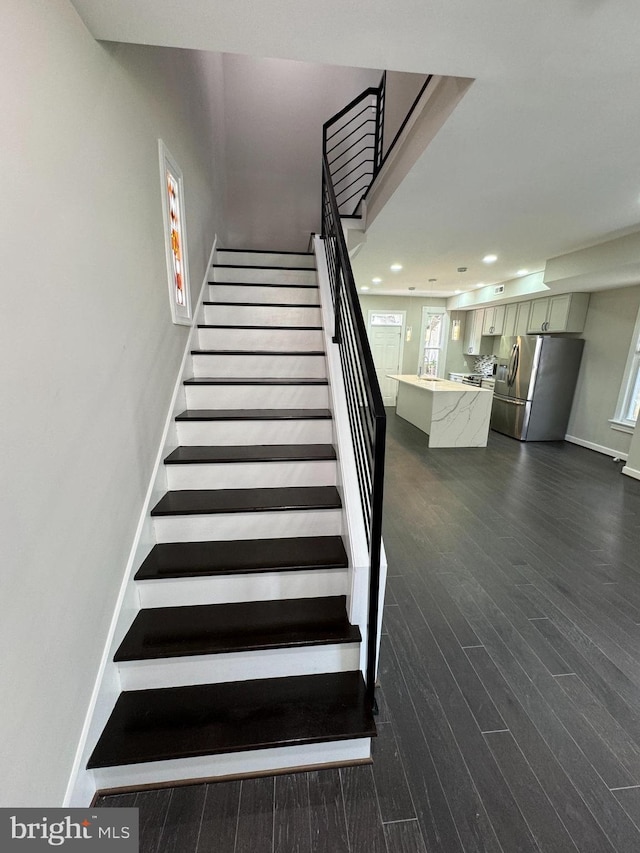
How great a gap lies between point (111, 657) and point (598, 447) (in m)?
6.67

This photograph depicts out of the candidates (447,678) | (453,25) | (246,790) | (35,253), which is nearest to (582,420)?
(447,678)

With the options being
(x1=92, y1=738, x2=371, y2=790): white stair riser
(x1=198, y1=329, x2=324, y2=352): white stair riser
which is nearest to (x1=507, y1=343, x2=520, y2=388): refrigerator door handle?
(x1=198, y1=329, x2=324, y2=352): white stair riser

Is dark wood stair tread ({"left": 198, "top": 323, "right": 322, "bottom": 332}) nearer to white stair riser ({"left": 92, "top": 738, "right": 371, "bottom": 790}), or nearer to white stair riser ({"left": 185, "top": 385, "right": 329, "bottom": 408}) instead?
white stair riser ({"left": 185, "top": 385, "right": 329, "bottom": 408})

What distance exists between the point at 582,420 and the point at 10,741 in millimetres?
7268

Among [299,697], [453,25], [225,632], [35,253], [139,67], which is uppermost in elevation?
[139,67]

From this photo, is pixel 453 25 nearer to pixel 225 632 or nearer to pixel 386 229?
pixel 225 632

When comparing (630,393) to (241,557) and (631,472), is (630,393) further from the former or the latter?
(241,557)

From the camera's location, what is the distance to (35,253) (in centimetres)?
101

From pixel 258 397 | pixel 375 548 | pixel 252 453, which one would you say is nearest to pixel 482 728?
pixel 375 548

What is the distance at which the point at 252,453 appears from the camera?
2.17 m

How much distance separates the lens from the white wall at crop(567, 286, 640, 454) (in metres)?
5.27

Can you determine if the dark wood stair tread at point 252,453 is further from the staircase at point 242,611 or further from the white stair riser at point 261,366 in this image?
the white stair riser at point 261,366

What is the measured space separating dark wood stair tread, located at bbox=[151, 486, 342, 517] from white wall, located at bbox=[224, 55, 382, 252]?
400 cm

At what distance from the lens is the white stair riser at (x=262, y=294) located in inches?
128
